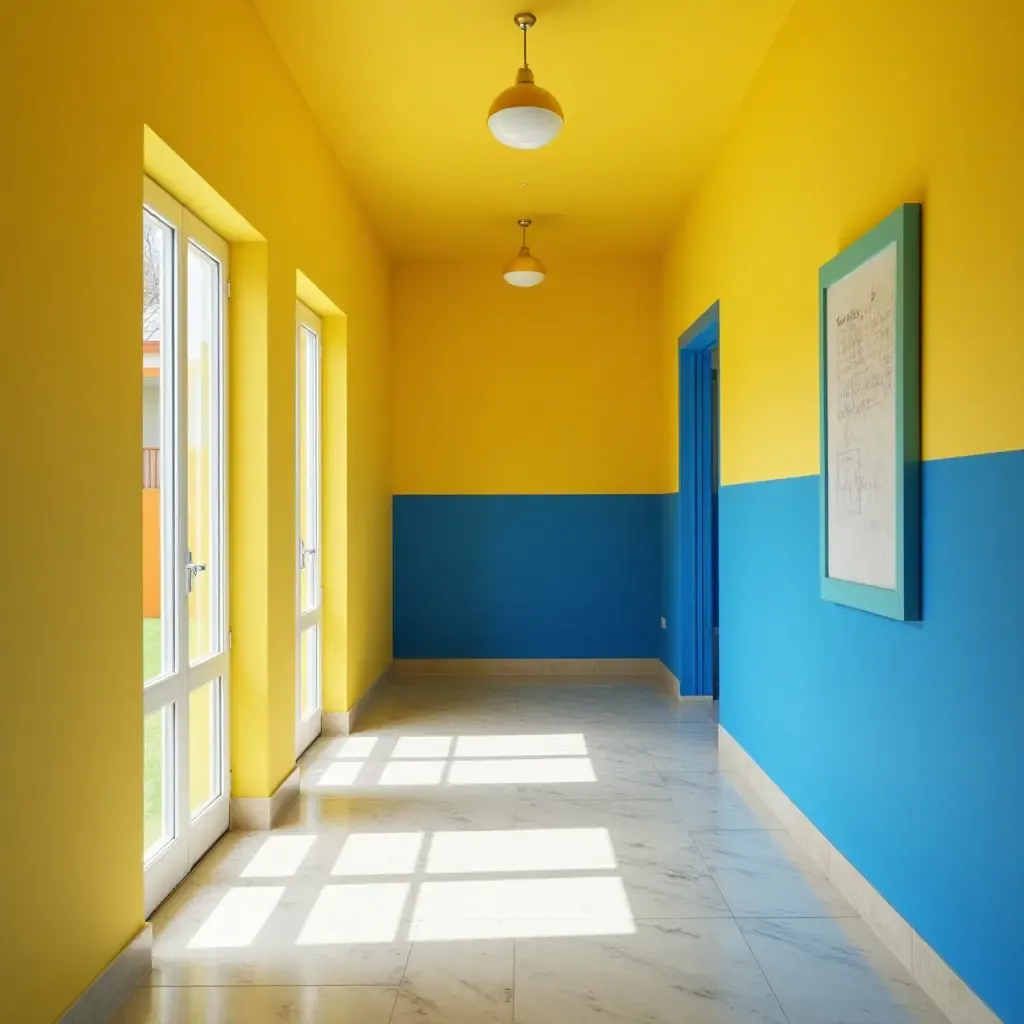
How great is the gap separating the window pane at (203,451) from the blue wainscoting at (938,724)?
7.43 feet

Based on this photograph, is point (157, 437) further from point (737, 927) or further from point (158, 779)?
point (737, 927)

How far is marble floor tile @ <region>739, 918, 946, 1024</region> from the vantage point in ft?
7.56

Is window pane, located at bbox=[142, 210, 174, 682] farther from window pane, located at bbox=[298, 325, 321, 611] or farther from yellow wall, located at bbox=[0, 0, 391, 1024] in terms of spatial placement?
window pane, located at bbox=[298, 325, 321, 611]

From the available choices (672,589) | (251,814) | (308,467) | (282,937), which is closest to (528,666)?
(672,589)

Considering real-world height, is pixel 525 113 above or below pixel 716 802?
above

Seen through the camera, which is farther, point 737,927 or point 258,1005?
point 737,927

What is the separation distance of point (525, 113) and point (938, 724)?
250 cm

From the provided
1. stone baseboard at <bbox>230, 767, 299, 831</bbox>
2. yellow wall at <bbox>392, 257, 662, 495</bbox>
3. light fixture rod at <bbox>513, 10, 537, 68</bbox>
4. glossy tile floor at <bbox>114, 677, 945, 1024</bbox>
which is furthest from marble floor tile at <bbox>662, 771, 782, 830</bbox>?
light fixture rod at <bbox>513, 10, 537, 68</bbox>

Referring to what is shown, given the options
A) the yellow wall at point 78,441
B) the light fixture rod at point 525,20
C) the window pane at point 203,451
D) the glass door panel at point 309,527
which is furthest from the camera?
the glass door panel at point 309,527

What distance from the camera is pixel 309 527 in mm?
5078

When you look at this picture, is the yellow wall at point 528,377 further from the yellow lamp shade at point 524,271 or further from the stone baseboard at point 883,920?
the stone baseboard at point 883,920

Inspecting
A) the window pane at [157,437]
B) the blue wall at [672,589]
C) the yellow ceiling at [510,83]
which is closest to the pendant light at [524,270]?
the yellow ceiling at [510,83]

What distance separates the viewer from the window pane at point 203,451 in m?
3.33

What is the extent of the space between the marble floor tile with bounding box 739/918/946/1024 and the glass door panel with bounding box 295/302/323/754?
2.80m
